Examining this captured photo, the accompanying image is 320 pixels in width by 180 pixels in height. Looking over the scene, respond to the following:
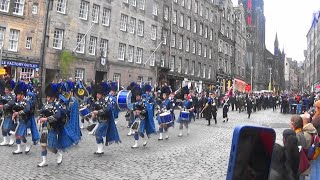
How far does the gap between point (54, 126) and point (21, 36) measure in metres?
22.6

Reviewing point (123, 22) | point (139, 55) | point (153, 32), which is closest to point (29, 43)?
point (123, 22)

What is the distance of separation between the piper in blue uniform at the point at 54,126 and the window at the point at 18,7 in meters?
22.5

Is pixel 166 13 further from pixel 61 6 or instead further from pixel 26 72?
pixel 26 72

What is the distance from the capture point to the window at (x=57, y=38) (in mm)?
30939

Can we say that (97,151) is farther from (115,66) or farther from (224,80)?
(224,80)

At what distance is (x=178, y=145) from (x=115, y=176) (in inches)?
203

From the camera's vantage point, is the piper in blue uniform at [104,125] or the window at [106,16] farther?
the window at [106,16]

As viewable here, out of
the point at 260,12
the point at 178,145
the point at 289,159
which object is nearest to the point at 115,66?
the point at 178,145

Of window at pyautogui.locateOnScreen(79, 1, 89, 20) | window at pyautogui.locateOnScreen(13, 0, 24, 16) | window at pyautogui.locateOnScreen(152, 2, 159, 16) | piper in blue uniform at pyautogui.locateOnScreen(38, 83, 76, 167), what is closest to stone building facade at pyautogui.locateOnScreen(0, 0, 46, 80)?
window at pyautogui.locateOnScreen(13, 0, 24, 16)

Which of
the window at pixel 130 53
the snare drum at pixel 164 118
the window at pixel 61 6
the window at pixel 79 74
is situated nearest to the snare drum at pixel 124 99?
the snare drum at pixel 164 118

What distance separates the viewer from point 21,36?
28531mm

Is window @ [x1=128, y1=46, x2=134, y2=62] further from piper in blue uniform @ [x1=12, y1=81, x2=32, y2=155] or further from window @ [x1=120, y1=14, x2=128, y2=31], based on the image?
piper in blue uniform @ [x1=12, y1=81, x2=32, y2=155]

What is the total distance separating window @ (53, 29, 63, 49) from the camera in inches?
1218

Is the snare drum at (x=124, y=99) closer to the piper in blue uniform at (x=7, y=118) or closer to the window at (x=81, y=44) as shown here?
the piper in blue uniform at (x=7, y=118)
